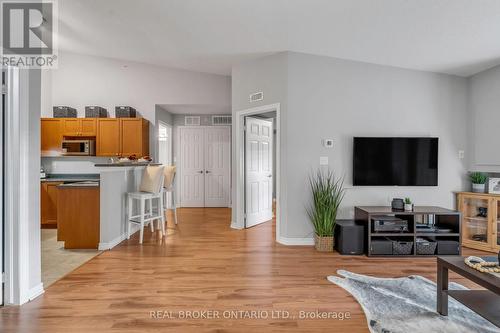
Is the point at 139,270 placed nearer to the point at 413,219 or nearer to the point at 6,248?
the point at 6,248

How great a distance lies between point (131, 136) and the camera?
5531mm

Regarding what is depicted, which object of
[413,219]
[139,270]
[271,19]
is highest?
[271,19]

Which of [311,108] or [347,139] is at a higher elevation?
[311,108]

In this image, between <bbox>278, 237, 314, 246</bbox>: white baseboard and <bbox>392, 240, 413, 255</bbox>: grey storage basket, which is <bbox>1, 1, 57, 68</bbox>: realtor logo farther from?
<bbox>392, 240, 413, 255</bbox>: grey storage basket

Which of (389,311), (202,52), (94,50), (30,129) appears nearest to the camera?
(389,311)

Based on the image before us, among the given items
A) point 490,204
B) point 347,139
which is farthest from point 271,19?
point 490,204

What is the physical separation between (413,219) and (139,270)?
340 cm

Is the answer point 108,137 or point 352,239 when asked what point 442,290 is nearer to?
point 352,239

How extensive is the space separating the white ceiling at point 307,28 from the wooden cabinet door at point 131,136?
4.66ft

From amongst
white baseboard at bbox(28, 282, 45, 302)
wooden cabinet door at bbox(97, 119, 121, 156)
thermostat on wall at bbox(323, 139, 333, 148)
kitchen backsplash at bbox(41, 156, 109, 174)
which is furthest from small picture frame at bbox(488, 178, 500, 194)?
kitchen backsplash at bbox(41, 156, 109, 174)

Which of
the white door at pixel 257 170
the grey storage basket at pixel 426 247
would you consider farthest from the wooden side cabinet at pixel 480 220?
the white door at pixel 257 170

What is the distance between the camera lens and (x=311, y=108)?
4.11 meters

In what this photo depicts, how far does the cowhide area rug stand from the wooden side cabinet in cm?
169

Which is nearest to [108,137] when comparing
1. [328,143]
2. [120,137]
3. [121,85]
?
[120,137]
